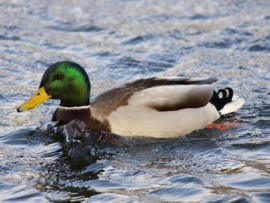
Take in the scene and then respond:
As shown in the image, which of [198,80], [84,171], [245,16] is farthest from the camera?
[245,16]

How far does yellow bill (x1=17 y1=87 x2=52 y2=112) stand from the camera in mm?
8453

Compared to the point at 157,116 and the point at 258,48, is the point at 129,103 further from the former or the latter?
the point at 258,48

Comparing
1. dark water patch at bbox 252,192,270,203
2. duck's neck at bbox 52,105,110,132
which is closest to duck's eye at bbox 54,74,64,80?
duck's neck at bbox 52,105,110,132

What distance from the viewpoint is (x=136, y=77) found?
11.2 meters

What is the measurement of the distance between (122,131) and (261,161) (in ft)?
5.37

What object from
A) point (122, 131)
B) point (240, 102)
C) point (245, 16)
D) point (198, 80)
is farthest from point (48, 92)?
point (245, 16)

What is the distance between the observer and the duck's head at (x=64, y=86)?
28.1 feet

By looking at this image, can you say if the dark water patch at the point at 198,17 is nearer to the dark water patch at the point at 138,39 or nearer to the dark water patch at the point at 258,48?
the dark water patch at the point at 138,39

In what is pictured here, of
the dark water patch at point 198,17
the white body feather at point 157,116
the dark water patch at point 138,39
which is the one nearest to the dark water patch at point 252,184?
the white body feather at point 157,116

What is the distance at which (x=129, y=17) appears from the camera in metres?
13.8

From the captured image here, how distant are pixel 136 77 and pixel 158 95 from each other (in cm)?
256

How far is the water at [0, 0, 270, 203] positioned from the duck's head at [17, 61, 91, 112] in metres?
0.48

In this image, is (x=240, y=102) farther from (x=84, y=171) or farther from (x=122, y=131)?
(x=84, y=171)

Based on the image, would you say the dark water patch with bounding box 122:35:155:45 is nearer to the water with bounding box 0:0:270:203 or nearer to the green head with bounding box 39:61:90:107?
the water with bounding box 0:0:270:203
